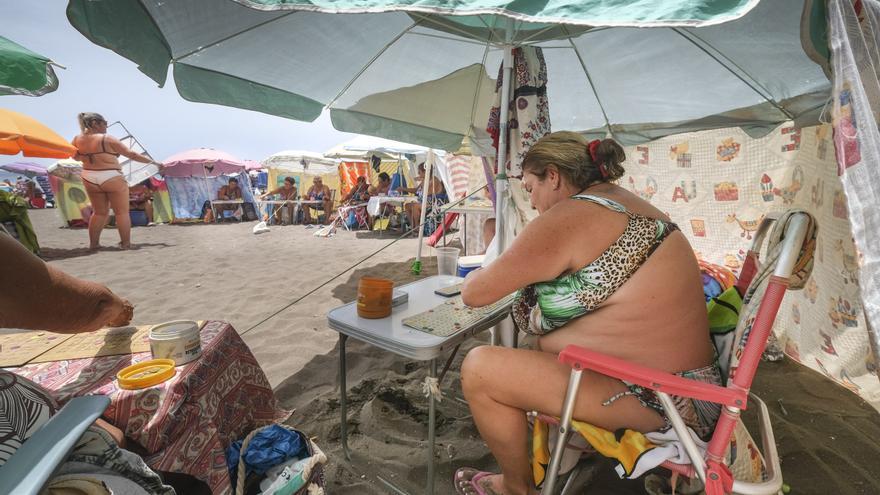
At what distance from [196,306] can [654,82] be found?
15.4 ft

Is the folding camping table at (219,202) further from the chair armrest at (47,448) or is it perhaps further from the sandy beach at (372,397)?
the chair armrest at (47,448)

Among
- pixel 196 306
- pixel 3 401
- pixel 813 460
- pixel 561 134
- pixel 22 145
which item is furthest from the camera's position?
pixel 22 145

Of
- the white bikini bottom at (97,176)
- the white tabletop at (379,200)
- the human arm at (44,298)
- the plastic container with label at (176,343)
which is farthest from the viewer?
the white tabletop at (379,200)

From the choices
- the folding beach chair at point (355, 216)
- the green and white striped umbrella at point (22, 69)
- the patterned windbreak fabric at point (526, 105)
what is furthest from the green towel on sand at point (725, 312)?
the folding beach chair at point (355, 216)

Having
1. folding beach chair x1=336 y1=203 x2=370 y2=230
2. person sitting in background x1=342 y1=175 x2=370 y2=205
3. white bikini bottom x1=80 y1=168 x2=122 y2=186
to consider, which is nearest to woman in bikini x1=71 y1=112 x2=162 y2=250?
white bikini bottom x1=80 y1=168 x2=122 y2=186

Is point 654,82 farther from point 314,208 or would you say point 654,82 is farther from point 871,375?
point 314,208

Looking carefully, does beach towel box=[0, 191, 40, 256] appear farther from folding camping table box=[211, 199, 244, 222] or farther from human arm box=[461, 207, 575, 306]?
folding camping table box=[211, 199, 244, 222]

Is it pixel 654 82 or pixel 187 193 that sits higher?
pixel 654 82

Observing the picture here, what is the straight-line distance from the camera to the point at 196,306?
12.8 feet

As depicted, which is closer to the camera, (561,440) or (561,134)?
(561,440)

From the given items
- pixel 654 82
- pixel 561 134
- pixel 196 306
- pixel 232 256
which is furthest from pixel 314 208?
pixel 561 134

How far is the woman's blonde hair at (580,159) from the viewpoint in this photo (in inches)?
61.1

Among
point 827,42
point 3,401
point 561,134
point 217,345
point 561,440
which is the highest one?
point 827,42

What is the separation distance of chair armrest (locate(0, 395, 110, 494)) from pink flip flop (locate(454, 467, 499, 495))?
1.34m
